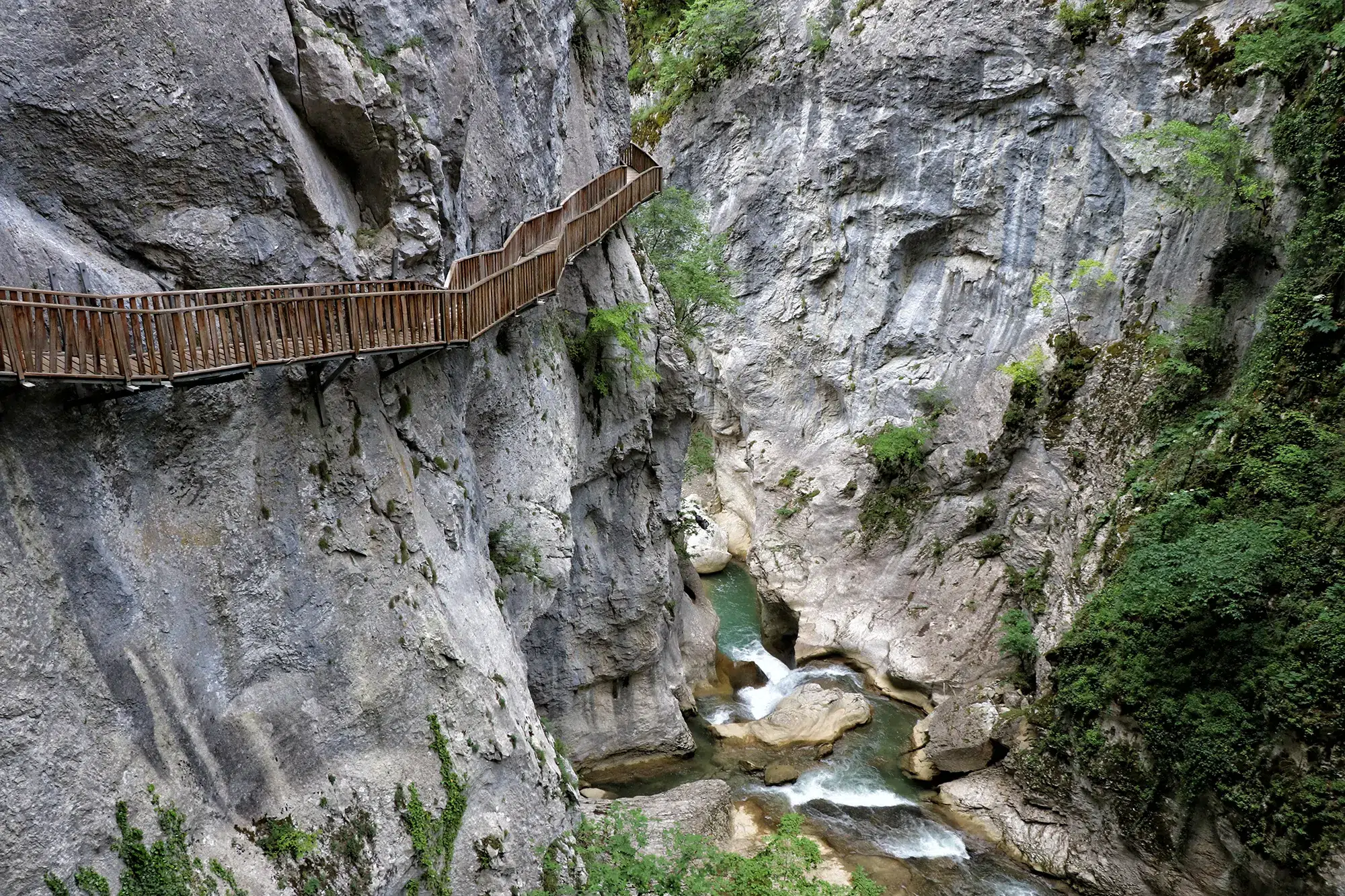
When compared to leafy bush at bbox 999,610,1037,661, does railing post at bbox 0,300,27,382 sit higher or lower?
higher

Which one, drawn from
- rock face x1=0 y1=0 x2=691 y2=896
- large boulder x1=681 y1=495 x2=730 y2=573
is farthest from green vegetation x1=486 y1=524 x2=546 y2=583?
large boulder x1=681 y1=495 x2=730 y2=573

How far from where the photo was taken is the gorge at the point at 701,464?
26.9 ft

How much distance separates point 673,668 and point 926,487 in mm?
10401

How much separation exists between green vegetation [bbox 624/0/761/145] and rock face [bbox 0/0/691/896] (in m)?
19.3

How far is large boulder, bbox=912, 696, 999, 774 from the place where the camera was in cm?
1816

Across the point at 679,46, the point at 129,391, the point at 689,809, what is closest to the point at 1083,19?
the point at 679,46

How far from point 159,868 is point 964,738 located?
53.7 ft

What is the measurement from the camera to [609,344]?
18.2 m

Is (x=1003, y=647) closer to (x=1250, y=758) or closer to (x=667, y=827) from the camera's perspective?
(x=1250, y=758)

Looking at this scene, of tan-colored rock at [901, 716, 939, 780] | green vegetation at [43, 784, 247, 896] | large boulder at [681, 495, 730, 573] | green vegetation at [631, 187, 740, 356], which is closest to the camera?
green vegetation at [43, 784, 247, 896]

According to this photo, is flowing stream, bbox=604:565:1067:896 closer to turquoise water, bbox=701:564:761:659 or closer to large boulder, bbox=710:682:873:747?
large boulder, bbox=710:682:873:747

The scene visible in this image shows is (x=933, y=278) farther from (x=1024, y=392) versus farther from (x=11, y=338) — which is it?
(x=11, y=338)

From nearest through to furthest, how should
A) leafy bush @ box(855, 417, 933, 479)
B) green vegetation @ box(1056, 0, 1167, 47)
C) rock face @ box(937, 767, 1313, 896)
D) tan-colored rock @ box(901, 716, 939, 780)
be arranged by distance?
rock face @ box(937, 767, 1313, 896)
tan-colored rock @ box(901, 716, 939, 780)
green vegetation @ box(1056, 0, 1167, 47)
leafy bush @ box(855, 417, 933, 479)

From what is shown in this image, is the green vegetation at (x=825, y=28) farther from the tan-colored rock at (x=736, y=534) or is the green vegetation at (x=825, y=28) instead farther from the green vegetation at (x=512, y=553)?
the green vegetation at (x=512, y=553)
